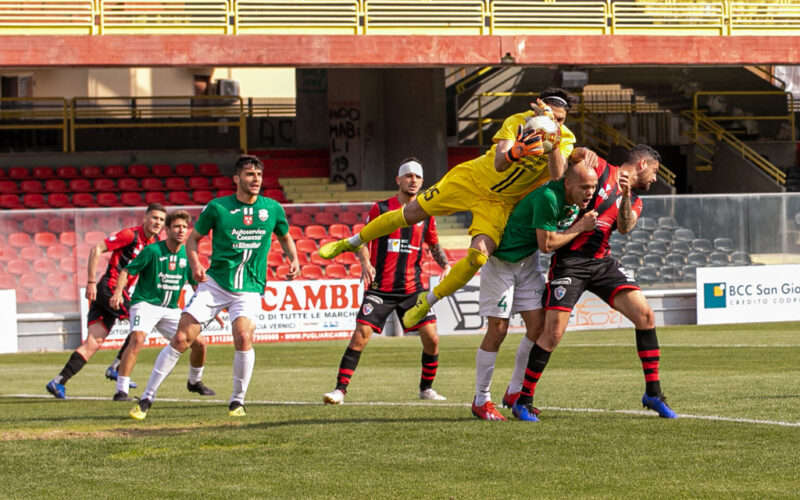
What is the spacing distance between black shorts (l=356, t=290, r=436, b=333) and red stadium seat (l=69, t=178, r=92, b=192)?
1819cm

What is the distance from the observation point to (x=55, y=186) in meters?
27.9

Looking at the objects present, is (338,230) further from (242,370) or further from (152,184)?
(242,370)

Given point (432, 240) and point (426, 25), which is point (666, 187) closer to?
point (426, 25)

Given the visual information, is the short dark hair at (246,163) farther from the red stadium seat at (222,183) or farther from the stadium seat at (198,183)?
the stadium seat at (198,183)

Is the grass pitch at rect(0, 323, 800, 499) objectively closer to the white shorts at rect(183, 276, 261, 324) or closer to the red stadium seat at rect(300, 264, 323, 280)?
the white shorts at rect(183, 276, 261, 324)

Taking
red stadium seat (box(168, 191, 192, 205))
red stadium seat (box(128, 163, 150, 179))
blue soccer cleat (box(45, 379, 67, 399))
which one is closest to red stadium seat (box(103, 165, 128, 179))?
red stadium seat (box(128, 163, 150, 179))

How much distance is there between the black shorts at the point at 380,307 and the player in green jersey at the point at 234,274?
1.54m

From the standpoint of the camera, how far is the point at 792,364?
13461 mm

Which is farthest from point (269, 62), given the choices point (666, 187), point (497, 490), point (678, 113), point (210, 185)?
point (497, 490)

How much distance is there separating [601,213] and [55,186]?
21.7 meters

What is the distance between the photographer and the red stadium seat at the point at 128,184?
28234 mm

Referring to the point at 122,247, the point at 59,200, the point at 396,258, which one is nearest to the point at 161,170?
the point at 59,200

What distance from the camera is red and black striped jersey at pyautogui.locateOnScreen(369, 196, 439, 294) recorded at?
36.7 feet

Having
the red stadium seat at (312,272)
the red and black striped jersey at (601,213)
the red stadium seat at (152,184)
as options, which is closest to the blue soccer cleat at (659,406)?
the red and black striped jersey at (601,213)
